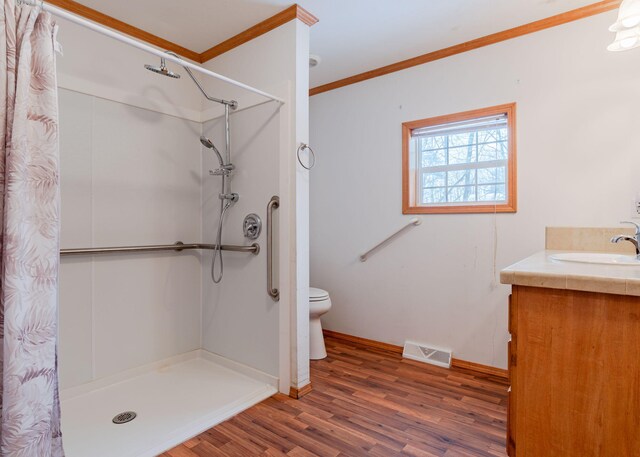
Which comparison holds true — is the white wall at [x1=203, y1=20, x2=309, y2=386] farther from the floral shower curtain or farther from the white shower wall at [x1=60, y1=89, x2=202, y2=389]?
the floral shower curtain

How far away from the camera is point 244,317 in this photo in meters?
2.38

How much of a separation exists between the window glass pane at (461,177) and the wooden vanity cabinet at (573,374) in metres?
1.56

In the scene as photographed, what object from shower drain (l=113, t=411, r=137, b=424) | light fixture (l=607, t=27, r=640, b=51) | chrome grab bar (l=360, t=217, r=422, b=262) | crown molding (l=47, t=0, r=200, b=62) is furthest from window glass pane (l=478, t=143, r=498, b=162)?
shower drain (l=113, t=411, r=137, b=424)

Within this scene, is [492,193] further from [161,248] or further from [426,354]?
[161,248]

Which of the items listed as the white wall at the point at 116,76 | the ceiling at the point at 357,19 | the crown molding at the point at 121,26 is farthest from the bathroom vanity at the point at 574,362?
the crown molding at the point at 121,26

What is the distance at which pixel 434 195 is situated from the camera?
8.86ft

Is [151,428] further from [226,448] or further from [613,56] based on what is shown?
[613,56]

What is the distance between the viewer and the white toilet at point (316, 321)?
2.59 m

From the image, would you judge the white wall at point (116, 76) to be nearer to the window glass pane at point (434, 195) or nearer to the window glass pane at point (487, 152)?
the window glass pane at point (434, 195)

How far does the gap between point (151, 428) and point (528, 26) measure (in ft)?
10.4

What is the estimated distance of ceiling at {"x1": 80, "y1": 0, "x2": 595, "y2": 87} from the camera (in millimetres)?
2033

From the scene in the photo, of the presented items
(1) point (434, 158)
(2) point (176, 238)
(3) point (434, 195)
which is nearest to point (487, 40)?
(1) point (434, 158)

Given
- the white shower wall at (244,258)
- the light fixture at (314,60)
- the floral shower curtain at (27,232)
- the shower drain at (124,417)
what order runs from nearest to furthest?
the floral shower curtain at (27,232) → the shower drain at (124,417) → the white shower wall at (244,258) → the light fixture at (314,60)

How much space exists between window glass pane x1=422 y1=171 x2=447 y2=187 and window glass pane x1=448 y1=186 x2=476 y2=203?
9 cm
